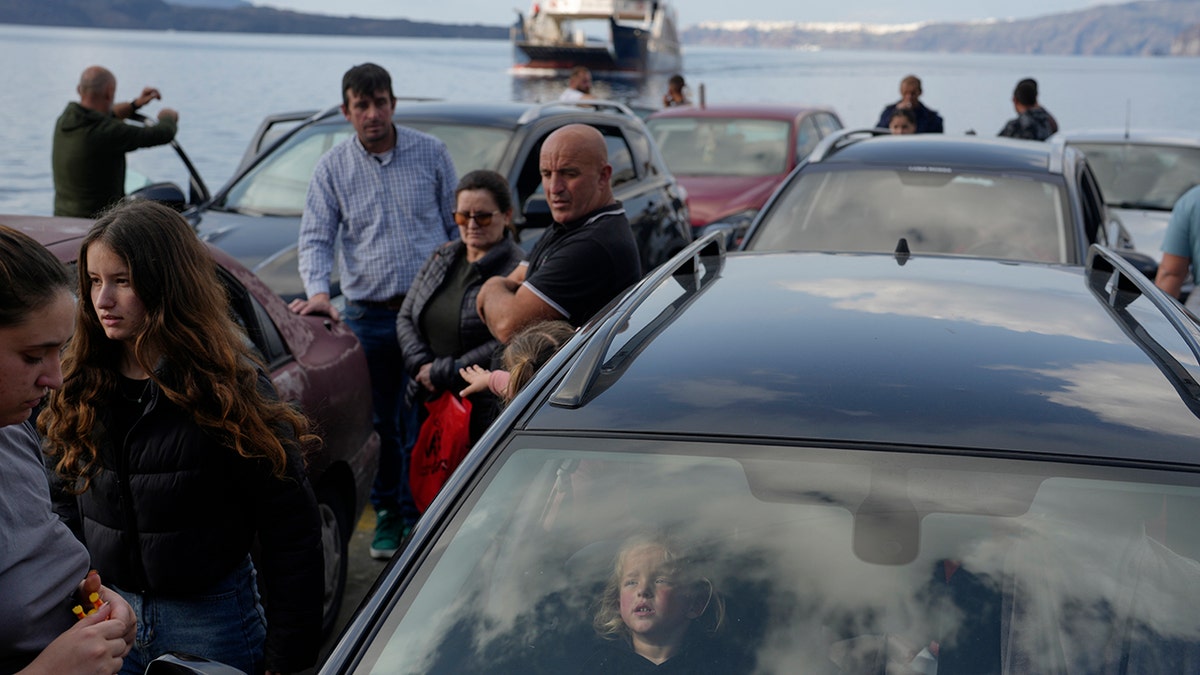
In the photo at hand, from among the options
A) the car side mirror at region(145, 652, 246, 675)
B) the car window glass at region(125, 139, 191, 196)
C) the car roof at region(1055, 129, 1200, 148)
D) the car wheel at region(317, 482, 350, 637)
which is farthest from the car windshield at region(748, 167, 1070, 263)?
the car window glass at region(125, 139, 191, 196)

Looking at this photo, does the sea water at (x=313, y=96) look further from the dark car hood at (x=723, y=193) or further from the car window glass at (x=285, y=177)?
the car window glass at (x=285, y=177)

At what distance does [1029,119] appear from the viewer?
1130 centimetres

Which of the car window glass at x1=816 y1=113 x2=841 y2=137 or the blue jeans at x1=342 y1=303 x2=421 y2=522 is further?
the car window glass at x1=816 y1=113 x2=841 y2=137

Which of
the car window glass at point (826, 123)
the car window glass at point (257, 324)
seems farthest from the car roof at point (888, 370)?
the car window glass at point (826, 123)

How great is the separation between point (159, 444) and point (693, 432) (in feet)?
3.81

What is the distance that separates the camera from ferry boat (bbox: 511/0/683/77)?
3051 inches

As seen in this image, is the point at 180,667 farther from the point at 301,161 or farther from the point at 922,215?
the point at 301,161

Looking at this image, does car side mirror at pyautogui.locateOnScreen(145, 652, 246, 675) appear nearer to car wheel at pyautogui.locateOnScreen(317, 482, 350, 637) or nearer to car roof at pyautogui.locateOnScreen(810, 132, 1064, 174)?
car wheel at pyautogui.locateOnScreen(317, 482, 350, 637)

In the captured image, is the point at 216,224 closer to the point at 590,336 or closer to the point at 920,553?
the point at 590,336

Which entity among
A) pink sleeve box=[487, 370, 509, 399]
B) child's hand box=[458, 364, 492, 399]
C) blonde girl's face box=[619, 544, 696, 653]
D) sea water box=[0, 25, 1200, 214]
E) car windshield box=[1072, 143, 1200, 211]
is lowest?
sea water box=[0, 25, 1200, 214]

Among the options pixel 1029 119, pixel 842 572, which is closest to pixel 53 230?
pixel 842 572

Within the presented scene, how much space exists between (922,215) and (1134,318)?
3.06 meters

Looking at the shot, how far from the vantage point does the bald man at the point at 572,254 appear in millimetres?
4027

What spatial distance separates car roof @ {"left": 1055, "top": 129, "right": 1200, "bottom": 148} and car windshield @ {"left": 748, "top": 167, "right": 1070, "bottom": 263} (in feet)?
16.2
